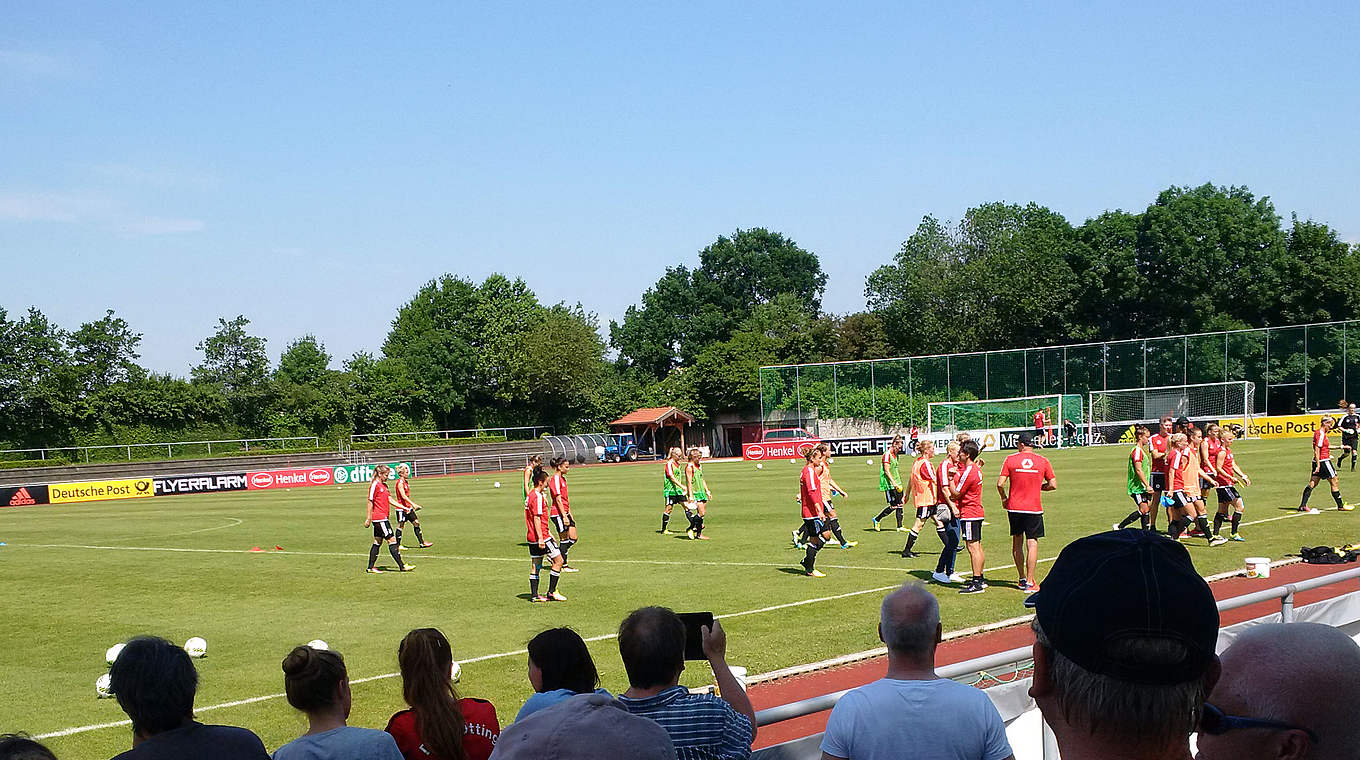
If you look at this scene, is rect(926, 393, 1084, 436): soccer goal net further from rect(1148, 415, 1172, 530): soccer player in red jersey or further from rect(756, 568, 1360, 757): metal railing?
rect(756, 568, 1360, 757): metal railing

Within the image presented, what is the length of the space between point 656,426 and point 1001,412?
2538 cm

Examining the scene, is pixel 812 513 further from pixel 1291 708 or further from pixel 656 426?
pixel 656 426

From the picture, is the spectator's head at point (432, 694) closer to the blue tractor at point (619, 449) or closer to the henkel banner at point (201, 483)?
the henkel banner at point (201, 483)

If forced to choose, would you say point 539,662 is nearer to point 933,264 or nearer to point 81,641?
point 81,641

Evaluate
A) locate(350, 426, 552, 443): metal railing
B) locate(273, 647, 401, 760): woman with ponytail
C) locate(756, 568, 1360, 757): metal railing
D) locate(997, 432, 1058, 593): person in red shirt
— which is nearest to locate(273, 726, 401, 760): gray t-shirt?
locate(273, 647, 401, 760): woman with ponytail

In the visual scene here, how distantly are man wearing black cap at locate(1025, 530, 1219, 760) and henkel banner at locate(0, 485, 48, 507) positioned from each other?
52.6 m

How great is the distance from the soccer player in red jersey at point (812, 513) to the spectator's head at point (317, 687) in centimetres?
1279

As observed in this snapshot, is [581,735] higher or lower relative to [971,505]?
higher

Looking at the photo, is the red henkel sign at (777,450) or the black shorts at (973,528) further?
the red henkel sign at (777,450)

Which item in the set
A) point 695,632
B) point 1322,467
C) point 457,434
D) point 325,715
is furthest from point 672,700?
point 457,434

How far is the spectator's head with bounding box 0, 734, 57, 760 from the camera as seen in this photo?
3.33m

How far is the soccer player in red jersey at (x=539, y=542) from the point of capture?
15.9m

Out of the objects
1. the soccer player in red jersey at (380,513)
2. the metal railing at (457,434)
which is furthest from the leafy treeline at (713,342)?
the soccer player in red jersey at (380,513)

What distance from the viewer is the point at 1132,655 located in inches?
70.4
